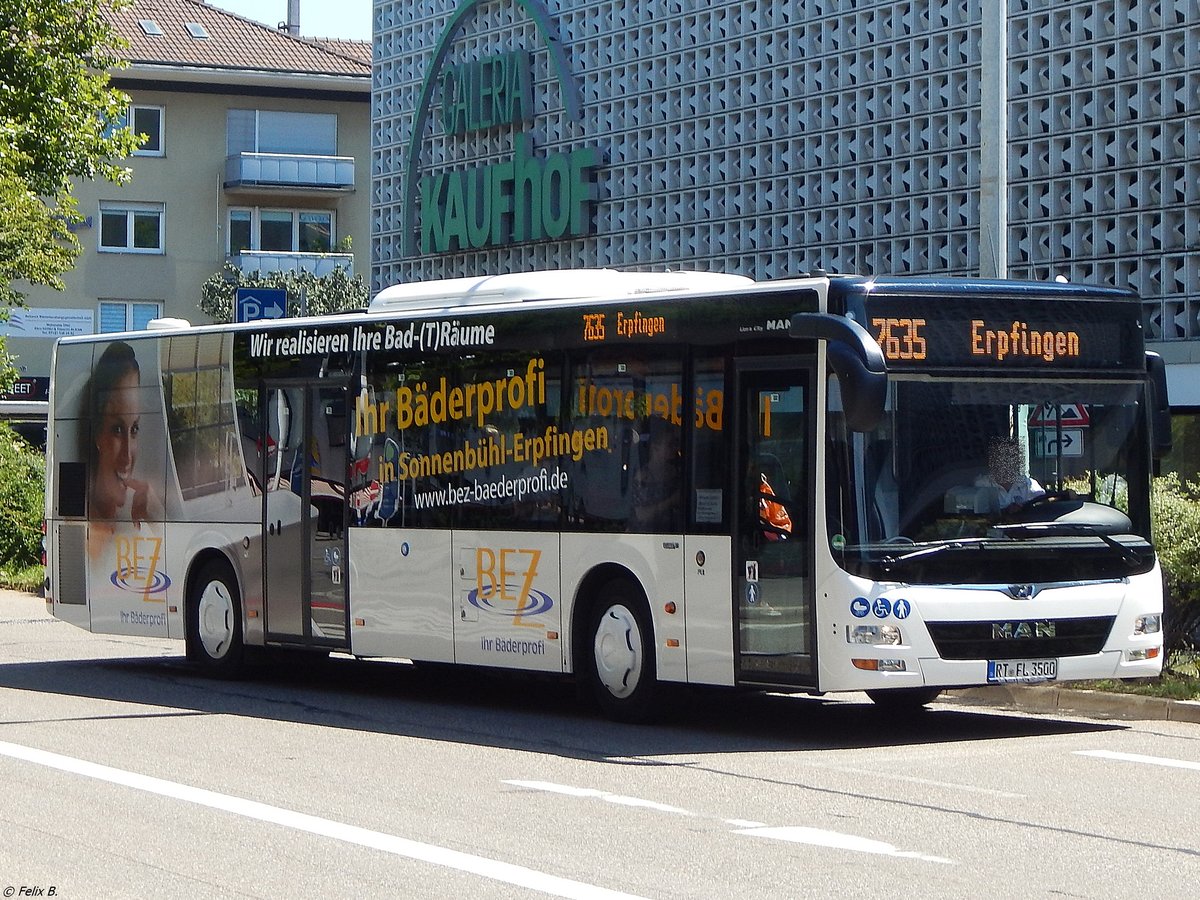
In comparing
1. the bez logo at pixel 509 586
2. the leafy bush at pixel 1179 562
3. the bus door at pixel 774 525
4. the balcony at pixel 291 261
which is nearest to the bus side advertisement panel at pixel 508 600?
the bez logo at pixel 509 586

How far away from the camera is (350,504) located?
614 inches

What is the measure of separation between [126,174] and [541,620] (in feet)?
59.9

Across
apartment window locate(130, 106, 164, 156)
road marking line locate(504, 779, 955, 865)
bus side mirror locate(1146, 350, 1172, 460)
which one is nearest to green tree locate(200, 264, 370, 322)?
apartment window locate(130, 106, 164, 156)

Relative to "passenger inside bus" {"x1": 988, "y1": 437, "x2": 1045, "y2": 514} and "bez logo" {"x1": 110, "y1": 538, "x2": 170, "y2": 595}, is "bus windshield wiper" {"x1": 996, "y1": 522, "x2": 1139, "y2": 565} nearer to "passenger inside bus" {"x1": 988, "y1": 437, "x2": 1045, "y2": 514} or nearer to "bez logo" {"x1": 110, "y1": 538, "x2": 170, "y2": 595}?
"passenger inside bus" {"x1": 988, "y1": 437, "x2": 1045, "y2": 514}

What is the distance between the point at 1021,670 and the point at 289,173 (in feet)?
164

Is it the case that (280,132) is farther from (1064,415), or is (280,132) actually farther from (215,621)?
(1064,415)

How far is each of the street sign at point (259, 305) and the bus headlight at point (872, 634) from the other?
10.6 m

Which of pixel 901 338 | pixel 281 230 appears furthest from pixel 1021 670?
pixel 281 230

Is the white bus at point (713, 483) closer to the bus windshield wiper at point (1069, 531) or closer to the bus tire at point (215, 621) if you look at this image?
the bus windshield wiper at point (1069, 531)

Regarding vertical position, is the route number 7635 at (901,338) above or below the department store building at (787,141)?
below

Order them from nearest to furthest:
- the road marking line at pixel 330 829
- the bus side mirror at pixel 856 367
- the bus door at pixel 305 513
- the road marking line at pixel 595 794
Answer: the road marking line at pixel 330 829 < the road marking line at pixel 595 794 < the bus side mirror at pixel 856 367 < the bus door at pixel 305 513

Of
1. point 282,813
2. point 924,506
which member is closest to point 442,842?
point 282,813

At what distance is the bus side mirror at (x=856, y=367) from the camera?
1141cm

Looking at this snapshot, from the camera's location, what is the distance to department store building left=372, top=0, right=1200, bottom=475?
20422mm
